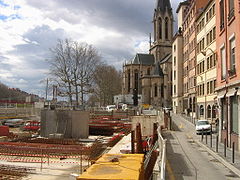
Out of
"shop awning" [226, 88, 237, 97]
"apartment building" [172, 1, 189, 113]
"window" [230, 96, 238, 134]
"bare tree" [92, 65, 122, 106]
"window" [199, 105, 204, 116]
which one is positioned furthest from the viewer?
"bare tree" [92, 65, 122, 106]

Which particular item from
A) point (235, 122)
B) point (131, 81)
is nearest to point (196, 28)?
point (235, 122)

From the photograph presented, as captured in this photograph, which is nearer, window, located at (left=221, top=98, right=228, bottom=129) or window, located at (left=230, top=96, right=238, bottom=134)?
window, located at (left=230, top=96, right=238, bottom=134)

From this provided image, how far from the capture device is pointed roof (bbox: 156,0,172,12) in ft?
366

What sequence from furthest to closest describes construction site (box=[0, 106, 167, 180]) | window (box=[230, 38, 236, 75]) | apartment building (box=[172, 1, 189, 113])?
1. apartment building (box=[172, 1, 189, 113])
2. window (box=[230, 38, 236, 75])
3. construction site (box=[0, 106, 167, 180])

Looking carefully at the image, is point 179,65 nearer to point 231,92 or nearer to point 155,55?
point 231,92

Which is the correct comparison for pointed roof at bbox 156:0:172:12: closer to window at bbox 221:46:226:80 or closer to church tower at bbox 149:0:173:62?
church tower at bbox 149:0:173:62

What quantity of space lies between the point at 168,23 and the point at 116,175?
11197 cm

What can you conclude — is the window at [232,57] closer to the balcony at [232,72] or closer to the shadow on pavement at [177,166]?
the balcony at [232,72]

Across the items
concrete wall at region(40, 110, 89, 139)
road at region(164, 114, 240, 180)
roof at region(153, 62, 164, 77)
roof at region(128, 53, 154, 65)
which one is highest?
roof at region(128, 53, 154, 65)

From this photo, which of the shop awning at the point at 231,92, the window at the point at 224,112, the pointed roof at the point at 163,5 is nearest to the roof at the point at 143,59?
the pointed roof at the point at 163,5

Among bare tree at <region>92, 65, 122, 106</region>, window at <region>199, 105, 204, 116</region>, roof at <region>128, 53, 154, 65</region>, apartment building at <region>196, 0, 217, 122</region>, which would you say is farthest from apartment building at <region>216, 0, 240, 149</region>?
roof at <region>128, 53, 154, 65</region>

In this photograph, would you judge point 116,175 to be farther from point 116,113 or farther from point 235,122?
point 116,113

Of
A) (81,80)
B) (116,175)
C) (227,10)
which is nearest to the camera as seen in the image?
(116,175)

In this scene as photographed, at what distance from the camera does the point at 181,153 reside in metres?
17.4
